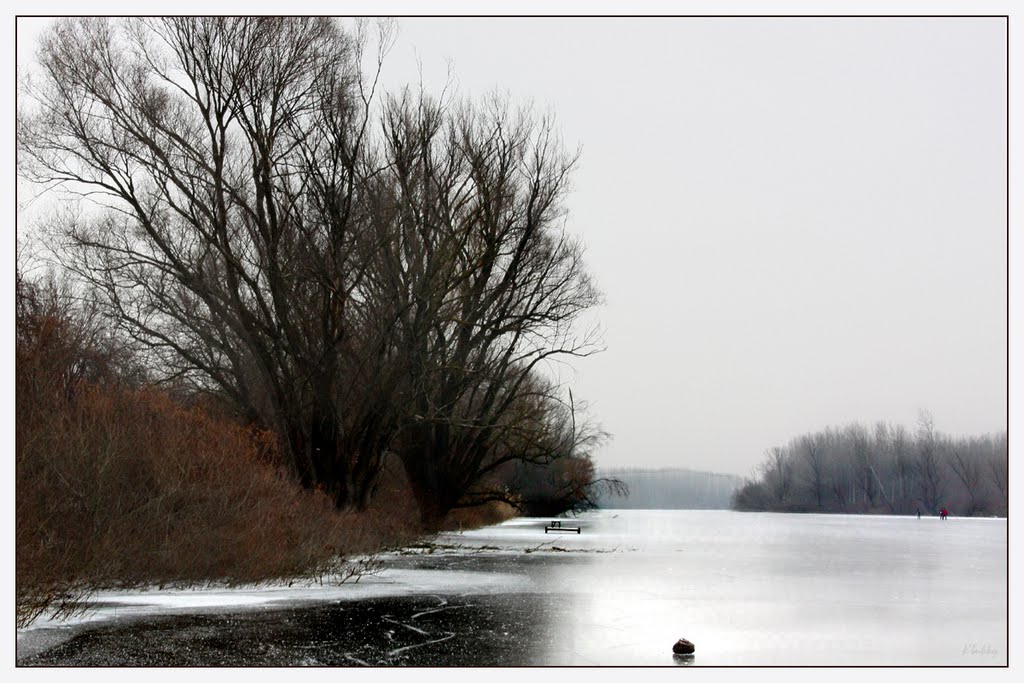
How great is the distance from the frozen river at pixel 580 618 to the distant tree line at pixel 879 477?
12.9 ft

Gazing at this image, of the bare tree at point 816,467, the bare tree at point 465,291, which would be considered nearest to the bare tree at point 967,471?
the bare tree at point 465,291

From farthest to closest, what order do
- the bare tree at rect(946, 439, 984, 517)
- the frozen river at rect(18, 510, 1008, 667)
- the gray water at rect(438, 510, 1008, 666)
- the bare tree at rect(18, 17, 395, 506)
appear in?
the bare tree at rect(946, 439, 984, 517) < the bare tree at rect(18, 17, 395, 506) < the gray water at rect(438, 510, 1008, 666) < the frozen river at rect(18, 510, 1008, 667)

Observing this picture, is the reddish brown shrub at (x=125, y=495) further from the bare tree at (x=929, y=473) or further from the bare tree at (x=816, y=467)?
the bare tree at (x=816, y=467)

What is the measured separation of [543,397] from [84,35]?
1634 cm

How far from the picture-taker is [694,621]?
1277 centimetres

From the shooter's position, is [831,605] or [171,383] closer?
[831,605]

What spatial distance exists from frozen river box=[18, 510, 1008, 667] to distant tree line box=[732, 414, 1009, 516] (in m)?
3.93

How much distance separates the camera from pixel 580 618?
43.0ft

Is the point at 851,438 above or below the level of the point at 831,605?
above

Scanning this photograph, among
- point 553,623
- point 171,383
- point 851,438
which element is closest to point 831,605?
point 553,623

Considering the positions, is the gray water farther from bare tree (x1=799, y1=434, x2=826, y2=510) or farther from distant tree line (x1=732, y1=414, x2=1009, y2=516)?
bare tree (x1=799, y1=434, x2=826, y2=510)

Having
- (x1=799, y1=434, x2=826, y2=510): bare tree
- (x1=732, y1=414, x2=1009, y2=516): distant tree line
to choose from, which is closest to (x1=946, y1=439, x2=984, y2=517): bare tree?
(x1=732, y1=414, x2=1009, y2=516): distant tree line

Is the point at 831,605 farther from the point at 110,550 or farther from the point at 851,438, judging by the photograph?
the point at 851,438

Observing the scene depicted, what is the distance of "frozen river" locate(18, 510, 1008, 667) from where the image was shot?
10.3m
